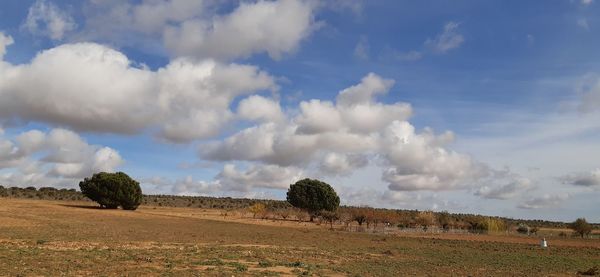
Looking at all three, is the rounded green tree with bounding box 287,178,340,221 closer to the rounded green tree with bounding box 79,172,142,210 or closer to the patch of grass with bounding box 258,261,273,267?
the rounded green tree with bounding box 79,172,142,210

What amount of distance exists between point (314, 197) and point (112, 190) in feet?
108

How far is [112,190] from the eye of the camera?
251 feet

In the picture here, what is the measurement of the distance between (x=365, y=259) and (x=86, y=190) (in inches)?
2328

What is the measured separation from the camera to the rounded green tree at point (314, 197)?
91188 mm

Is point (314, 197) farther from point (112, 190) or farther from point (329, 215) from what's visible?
point (112, 190)

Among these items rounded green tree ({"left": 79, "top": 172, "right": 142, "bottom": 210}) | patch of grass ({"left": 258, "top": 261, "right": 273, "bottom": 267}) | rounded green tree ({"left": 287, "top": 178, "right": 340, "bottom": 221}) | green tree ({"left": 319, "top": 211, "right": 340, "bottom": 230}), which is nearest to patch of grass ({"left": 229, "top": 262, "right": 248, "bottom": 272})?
patch of grass ({"left": 258, "top": 261, "right": 273, "bottom": 267})

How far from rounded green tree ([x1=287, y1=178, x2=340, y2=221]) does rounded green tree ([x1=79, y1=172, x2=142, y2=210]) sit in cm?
2720

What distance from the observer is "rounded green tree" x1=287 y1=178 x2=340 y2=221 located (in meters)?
91.2

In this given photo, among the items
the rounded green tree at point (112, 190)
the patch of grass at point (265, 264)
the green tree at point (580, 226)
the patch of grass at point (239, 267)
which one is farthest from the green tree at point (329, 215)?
the patch of grass at point (239, 267)

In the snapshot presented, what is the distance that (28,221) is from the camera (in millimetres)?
46688

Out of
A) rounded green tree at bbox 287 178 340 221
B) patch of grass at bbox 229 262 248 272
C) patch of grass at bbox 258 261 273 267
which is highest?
rounded green tree at bbox 287 178 340 221

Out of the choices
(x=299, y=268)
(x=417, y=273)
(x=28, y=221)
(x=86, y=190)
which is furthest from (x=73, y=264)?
(x=86, y=190)

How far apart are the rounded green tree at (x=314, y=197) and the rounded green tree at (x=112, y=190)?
27198 millimetres

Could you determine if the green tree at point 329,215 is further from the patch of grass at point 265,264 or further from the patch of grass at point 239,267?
the patch of grass at point 239,267
